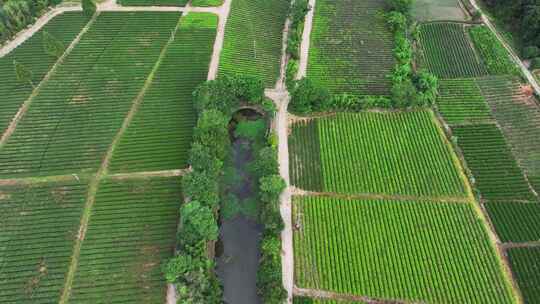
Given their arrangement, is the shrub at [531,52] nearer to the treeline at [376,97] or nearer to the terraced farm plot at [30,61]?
the treeline at [376,97]

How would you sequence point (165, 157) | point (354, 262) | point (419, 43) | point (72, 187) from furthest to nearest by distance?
point (419, 43)
point (165, 157)
point (72, 187)
point (354, 262)

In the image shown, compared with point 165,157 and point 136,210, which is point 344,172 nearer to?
point 165,157

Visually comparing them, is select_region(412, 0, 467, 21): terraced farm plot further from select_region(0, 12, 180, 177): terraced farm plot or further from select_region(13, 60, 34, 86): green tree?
select_region(13, 60, 34, 86): green tree

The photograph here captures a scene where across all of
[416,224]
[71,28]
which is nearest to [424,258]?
[416,224]

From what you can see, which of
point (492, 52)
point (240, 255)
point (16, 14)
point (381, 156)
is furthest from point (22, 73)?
point (492, 52)

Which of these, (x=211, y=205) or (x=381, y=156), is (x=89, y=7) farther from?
(x=381, y=156)

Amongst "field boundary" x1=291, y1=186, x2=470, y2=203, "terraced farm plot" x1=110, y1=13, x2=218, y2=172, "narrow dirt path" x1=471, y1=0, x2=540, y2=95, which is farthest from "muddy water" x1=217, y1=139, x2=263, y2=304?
"narrow dirt path" x1=471, y1=0, x2=540, y2=95
